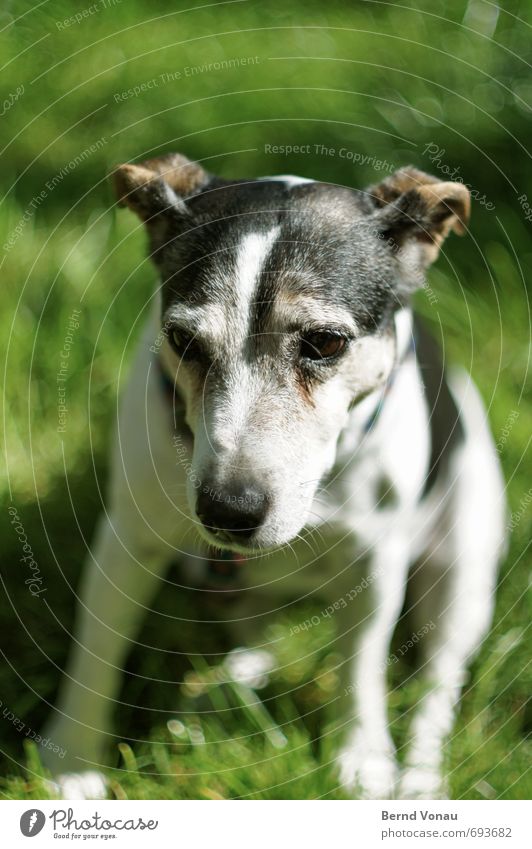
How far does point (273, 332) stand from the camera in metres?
3.49

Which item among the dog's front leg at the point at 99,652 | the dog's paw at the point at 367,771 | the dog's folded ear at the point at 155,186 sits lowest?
the dog's paw at the point at 367,771

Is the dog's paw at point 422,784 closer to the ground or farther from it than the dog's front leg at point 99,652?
closer to the ground

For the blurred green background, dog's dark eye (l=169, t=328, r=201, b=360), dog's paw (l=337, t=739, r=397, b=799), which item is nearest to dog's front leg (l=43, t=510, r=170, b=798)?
the blurred green background

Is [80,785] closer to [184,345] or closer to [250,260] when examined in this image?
[184,345]

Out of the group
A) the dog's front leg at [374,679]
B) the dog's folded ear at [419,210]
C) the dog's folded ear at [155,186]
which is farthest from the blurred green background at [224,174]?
the dog's folded ear at [155,186]

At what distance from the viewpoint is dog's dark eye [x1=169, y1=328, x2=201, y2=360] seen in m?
3.54

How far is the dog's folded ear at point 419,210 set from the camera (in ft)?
12.3

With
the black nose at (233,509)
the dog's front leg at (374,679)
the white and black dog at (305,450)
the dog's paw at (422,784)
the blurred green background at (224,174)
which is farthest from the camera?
the blurred green background at (224,174)

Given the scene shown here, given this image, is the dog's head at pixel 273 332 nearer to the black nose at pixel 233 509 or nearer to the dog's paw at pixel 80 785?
the black nose at pixel 233 509

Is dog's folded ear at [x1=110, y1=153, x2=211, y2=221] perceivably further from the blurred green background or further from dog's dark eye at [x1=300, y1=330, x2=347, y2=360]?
the blurred green background

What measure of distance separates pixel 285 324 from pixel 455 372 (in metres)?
1.70

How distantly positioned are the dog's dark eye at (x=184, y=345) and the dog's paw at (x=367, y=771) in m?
1.96
